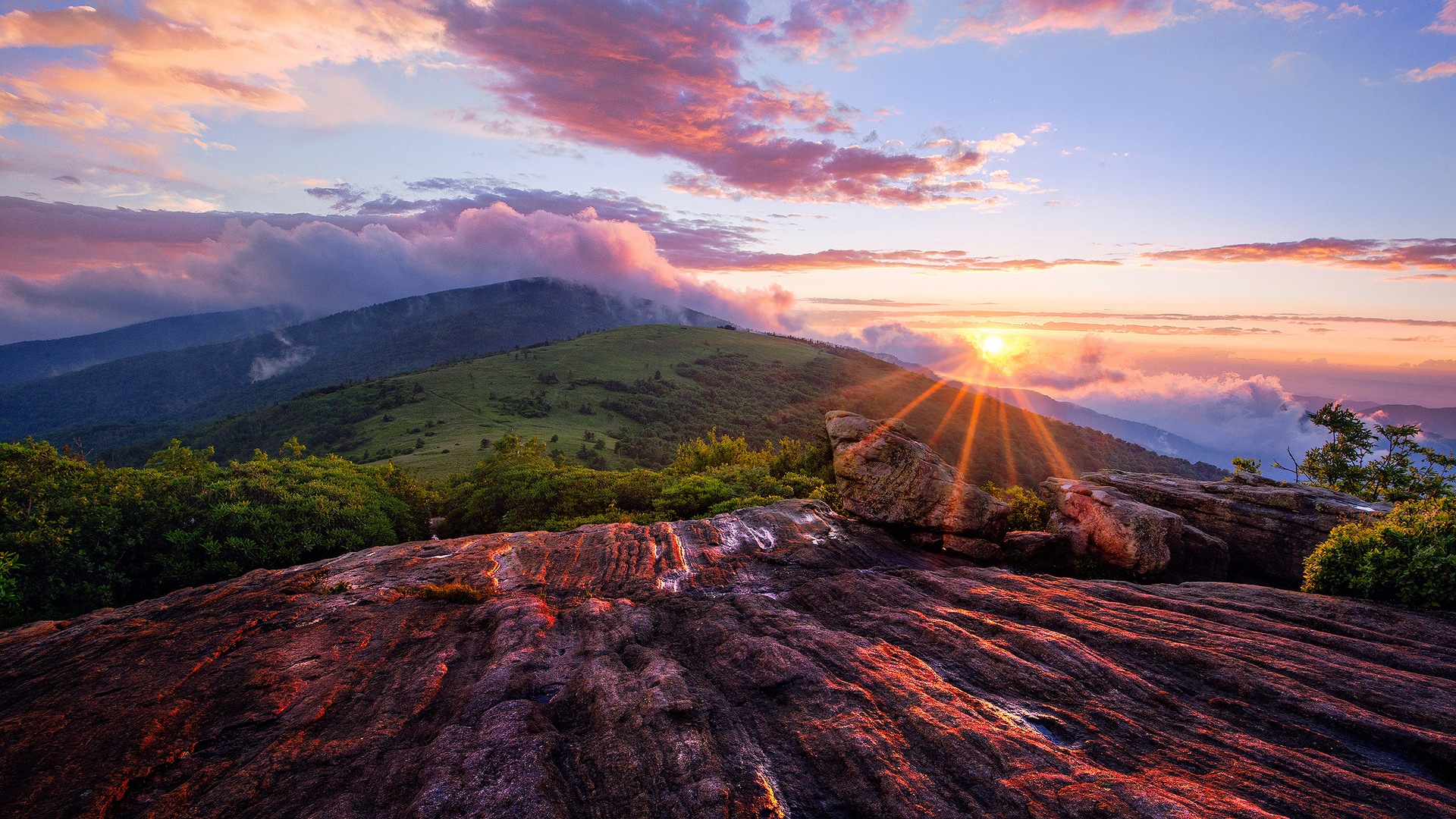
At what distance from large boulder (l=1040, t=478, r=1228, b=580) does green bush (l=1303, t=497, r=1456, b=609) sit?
407 cm

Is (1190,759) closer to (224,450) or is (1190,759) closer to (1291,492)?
(1291,492)

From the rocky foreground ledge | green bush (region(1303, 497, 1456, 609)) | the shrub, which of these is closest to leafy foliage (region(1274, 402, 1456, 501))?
green bush (region(1303, 497, 1456, 609))

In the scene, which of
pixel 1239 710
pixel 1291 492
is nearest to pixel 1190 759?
pixel 1239 710

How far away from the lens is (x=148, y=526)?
20.9m

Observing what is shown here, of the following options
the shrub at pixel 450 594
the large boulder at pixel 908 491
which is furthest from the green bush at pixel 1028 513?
the shrub at pixel 450 594

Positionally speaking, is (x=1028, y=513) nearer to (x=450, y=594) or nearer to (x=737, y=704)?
(x=737, y=704)

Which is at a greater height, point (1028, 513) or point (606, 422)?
point (1028, 513)

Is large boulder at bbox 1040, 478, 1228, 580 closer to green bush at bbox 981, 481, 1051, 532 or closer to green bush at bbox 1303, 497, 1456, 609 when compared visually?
green bush at bbox 981, 481, 1051, 532

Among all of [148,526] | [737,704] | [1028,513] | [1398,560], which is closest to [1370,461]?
[1028,513]

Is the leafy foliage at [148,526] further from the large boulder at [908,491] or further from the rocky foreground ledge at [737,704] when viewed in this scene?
the large boulder at [908,491]

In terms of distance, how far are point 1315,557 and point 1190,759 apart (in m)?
13.4

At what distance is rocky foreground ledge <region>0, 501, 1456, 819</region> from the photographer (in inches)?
341

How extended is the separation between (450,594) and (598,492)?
14392 mm

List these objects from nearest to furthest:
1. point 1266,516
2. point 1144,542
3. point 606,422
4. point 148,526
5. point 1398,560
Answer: point 1398,560 < point 1144,542 < point 148,526 < point 1266,516 < point 606,422
